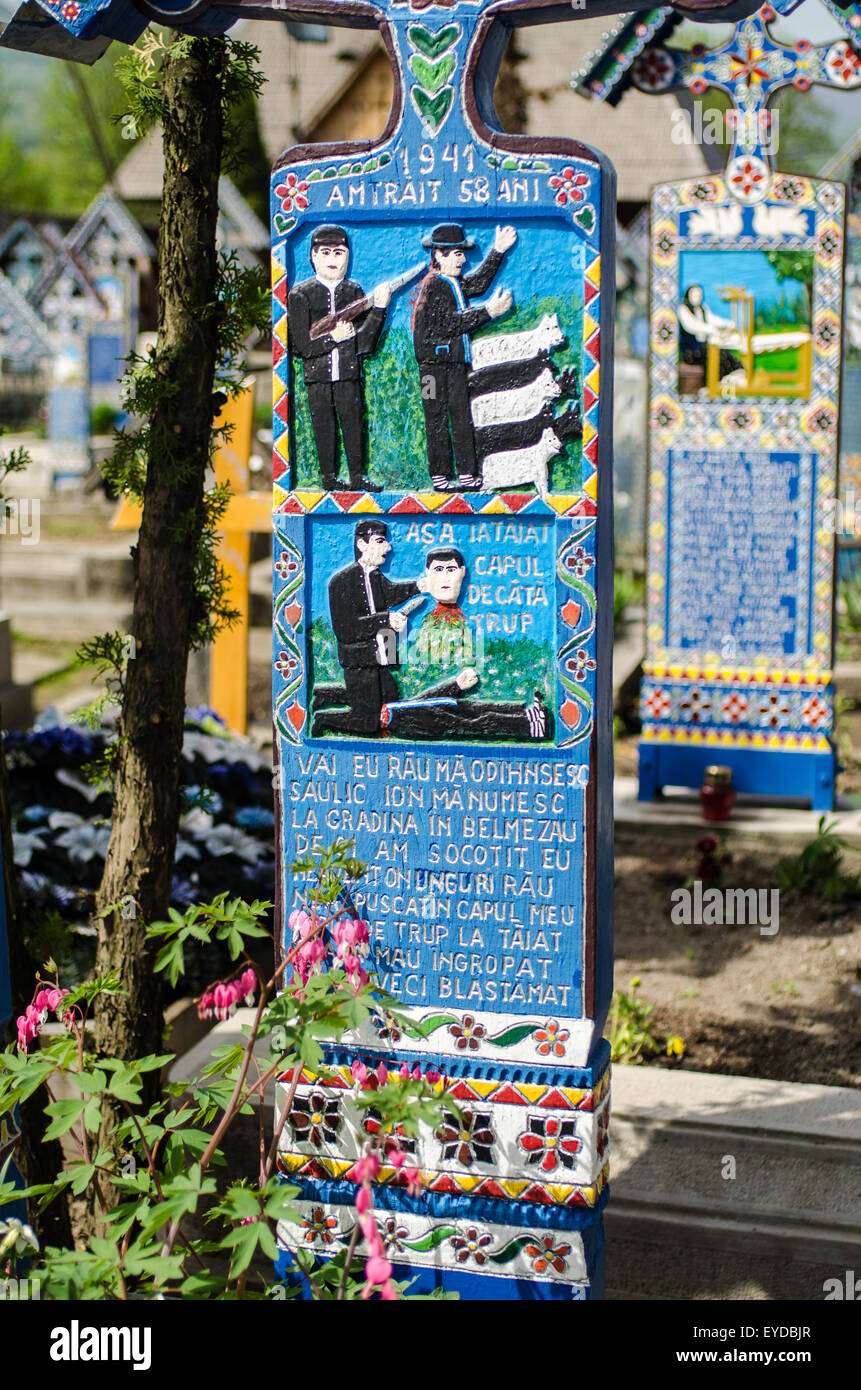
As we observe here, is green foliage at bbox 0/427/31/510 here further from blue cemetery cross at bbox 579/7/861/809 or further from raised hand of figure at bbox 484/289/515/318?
blue cemetery cross at bbox 579/7/861/809

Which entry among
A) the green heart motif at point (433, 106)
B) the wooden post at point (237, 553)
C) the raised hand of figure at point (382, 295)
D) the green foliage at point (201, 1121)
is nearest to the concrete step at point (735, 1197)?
the green foliage at point (201, 1121)

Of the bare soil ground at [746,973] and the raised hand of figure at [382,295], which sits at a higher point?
the raised hand of figure at [382,295]

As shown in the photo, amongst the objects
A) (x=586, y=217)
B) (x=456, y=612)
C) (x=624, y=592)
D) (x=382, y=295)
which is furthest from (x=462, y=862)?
(x=624, y=592)

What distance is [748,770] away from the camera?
8164 mm

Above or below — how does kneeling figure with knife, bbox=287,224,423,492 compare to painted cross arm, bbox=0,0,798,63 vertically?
below

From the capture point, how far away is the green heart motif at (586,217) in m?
3.24

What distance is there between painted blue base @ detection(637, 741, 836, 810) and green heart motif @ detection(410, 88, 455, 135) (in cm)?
514

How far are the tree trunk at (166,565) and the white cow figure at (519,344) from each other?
855mm

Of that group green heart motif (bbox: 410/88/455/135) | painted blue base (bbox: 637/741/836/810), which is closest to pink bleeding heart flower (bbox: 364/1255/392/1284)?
green heart motif (bbox: 410/88/455/135)

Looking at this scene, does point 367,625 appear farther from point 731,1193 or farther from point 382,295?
point 731,1193

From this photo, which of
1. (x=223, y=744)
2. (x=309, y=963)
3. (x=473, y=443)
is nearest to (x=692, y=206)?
(x=223, y=744)

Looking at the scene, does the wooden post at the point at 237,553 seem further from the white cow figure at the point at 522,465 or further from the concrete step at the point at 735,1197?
the white cow figure at the point at 522,465

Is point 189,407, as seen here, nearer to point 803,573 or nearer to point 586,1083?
point 586,1083

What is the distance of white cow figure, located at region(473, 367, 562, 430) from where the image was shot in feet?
10.8
